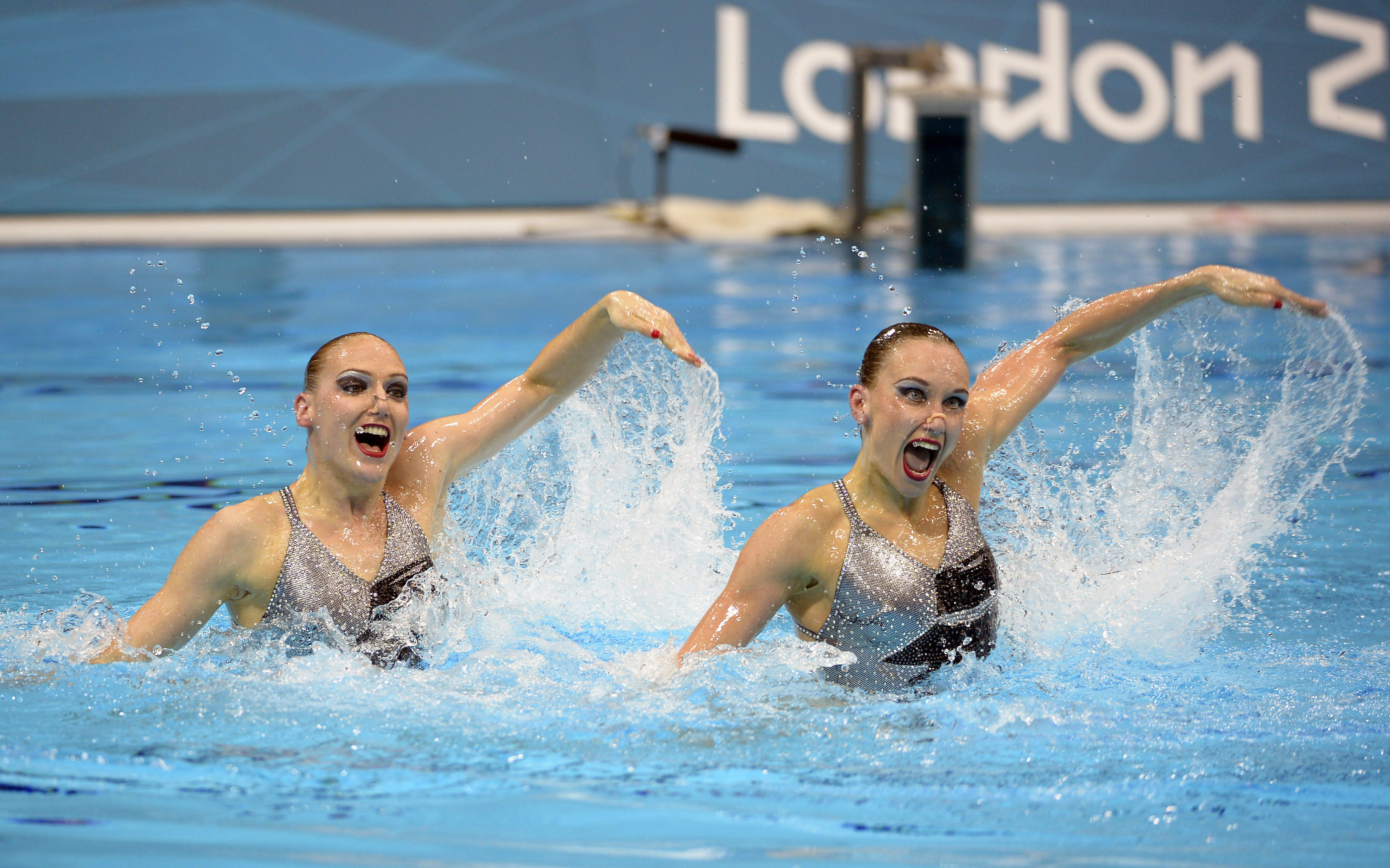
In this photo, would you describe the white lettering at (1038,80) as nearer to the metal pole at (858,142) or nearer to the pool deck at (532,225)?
the pool deck at (532,225)

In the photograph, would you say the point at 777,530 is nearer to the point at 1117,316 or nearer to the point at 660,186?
the point at 1117,316

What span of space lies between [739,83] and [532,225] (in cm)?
308

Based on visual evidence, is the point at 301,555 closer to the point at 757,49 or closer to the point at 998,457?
the point at 998,457

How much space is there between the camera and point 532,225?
14398mm

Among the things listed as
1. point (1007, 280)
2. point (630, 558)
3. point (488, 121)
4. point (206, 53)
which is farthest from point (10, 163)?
point (630, 558)

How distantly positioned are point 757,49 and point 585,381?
42.4ft

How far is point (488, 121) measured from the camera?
1557 centimetres

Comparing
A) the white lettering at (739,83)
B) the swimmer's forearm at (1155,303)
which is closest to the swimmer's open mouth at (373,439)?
the swimmer's forearm at (1155,303)

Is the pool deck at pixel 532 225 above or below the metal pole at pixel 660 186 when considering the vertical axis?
below

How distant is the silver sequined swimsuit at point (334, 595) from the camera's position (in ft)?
10.2

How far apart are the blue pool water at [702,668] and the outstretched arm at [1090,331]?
294mm

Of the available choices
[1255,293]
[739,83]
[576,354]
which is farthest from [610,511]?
[739,83]

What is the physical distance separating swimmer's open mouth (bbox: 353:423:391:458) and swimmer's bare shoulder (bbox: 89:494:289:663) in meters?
0.25

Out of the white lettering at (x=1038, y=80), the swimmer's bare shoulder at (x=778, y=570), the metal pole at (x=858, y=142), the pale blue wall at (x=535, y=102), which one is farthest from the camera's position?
the white lettering at (x=1038, y=80)
